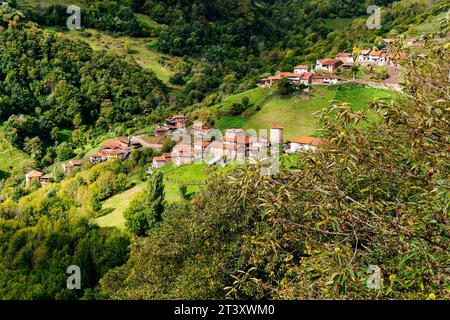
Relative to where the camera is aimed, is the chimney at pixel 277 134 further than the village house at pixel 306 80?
No

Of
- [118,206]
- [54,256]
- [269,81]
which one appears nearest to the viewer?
[54,256]

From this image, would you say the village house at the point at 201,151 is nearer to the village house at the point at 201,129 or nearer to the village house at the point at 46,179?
the village house at the point at 201,129

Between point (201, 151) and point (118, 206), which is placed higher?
point (201, 151)

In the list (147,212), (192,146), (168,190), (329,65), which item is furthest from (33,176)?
(329,65)

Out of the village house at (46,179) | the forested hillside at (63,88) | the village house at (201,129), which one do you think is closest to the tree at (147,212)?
the village house at (201,129)

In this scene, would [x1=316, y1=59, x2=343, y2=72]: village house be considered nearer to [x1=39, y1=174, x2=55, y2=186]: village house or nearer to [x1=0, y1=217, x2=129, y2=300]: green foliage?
[x1=0, y1=217, x2=129, y2=300]: green foliage

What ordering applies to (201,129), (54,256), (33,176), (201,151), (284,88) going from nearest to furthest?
(54,256)
(201,151)
(201,129)
(284,88)
(33,176)

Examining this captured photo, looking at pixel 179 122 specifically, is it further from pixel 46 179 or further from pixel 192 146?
pixel 46 179
